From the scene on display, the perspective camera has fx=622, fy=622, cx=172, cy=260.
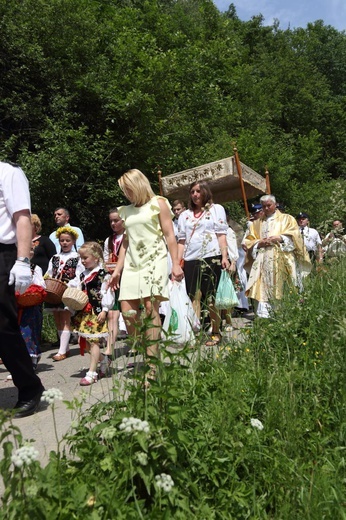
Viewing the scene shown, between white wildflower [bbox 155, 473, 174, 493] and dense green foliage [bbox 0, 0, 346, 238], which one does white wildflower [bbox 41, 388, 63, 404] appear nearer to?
white wildflower [bbox 155, 473, 174, 493]

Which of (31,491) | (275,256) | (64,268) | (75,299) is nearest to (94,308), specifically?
(75,299)

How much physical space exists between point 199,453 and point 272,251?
4605 mm

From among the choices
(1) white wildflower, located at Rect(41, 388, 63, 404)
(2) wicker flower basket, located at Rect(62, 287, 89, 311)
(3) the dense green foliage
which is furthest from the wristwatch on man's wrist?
(3) the dense green foliage

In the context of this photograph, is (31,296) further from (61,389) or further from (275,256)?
(275,256)

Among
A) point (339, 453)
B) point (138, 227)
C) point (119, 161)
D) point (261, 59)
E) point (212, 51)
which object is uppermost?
point (261, 59)

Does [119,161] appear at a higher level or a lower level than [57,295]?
higher

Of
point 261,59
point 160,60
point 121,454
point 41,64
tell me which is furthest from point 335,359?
point 261,59

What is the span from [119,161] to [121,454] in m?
15.0

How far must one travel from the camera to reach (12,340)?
14.8ft

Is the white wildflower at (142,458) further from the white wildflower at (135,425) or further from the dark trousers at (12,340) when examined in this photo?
the dark trousers at (12,340)

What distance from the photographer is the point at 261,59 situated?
41.8 meters

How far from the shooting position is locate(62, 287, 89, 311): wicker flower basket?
6.27 m

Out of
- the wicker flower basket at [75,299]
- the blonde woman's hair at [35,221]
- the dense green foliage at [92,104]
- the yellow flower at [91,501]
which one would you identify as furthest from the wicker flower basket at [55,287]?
the dense green foliage at [92,104]

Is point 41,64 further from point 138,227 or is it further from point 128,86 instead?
point 138,227
